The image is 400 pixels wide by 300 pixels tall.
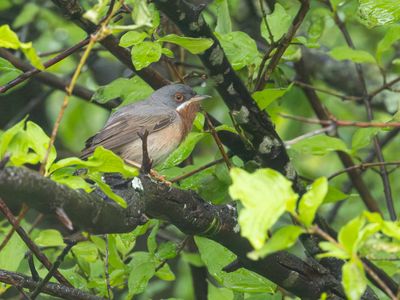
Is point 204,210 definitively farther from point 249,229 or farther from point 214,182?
point 249,229

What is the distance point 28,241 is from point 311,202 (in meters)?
2.04

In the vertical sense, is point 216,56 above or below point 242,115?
above

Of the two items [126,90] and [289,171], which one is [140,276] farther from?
[126,90]

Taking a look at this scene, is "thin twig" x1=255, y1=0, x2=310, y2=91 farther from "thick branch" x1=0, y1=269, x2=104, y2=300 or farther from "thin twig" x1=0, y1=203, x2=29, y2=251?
"thin twig" x1=0, y1=203, x2=29, y2=251

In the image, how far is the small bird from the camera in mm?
6562

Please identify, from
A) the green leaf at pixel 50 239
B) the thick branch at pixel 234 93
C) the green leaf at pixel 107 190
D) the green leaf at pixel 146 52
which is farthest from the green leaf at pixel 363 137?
the green leaf at pixel 107 190

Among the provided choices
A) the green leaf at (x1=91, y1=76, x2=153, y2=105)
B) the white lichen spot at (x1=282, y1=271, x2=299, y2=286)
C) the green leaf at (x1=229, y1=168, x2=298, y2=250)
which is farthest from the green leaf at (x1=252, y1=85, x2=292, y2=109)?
the green leaf at (x1=229, y1=168, x2=298, y2=250)

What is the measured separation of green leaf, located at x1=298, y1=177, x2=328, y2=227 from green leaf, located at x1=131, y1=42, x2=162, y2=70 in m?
1.74

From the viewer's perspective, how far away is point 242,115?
15.5 ft

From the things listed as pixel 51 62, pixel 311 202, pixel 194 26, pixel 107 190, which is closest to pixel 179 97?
pixel 194 26

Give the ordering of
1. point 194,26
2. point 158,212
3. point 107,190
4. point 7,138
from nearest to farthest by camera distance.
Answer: point 7,138
point 107,190
point 158,212
point 194,26

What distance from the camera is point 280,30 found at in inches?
203

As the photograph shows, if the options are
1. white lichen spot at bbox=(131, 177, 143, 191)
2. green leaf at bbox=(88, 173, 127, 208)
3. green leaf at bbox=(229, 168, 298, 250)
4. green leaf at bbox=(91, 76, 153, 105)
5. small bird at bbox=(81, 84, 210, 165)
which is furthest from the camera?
small bird at bbox=(81, 84, 210, 165)

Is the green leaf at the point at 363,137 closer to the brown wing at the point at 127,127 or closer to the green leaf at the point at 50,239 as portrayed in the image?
the brown wing at the point at 127,127
